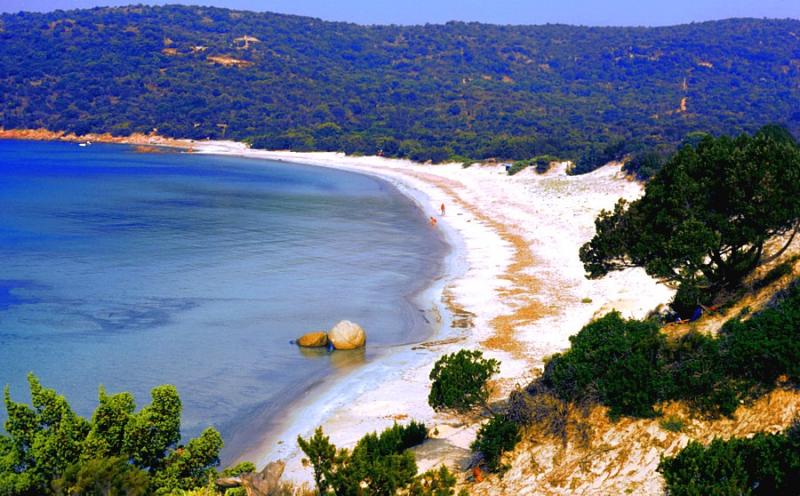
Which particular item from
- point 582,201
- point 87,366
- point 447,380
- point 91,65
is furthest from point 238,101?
point 447,380

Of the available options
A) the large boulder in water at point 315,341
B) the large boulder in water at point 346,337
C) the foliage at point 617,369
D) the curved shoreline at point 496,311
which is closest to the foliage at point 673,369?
the foliage at point 617,369

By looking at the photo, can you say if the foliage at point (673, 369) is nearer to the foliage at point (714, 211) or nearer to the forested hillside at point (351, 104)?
the foliage at point (714, 211)

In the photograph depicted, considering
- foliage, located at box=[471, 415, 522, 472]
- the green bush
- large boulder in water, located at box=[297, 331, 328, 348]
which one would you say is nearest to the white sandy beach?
foliage, located at box=[471, 415, 522, 472]

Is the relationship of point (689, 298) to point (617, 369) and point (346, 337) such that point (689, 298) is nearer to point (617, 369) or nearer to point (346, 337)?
point (617, 369)

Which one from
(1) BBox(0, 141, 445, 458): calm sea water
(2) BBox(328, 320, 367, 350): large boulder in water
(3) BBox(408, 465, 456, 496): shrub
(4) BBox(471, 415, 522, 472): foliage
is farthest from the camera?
(2) BBox(328, 320, 367, 350): large boulder in water

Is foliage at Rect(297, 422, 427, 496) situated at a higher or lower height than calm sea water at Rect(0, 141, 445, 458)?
higher

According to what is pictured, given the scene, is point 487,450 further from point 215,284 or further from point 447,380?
point 215,284

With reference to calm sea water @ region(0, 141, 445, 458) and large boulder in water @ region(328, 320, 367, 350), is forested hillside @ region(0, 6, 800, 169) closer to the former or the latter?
calm sea water @ region(0, 141, 445, 458)

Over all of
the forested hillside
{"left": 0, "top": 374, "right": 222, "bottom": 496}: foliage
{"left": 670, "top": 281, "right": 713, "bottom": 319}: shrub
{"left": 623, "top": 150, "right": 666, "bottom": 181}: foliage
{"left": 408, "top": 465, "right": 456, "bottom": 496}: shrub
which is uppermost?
the forested hillside
